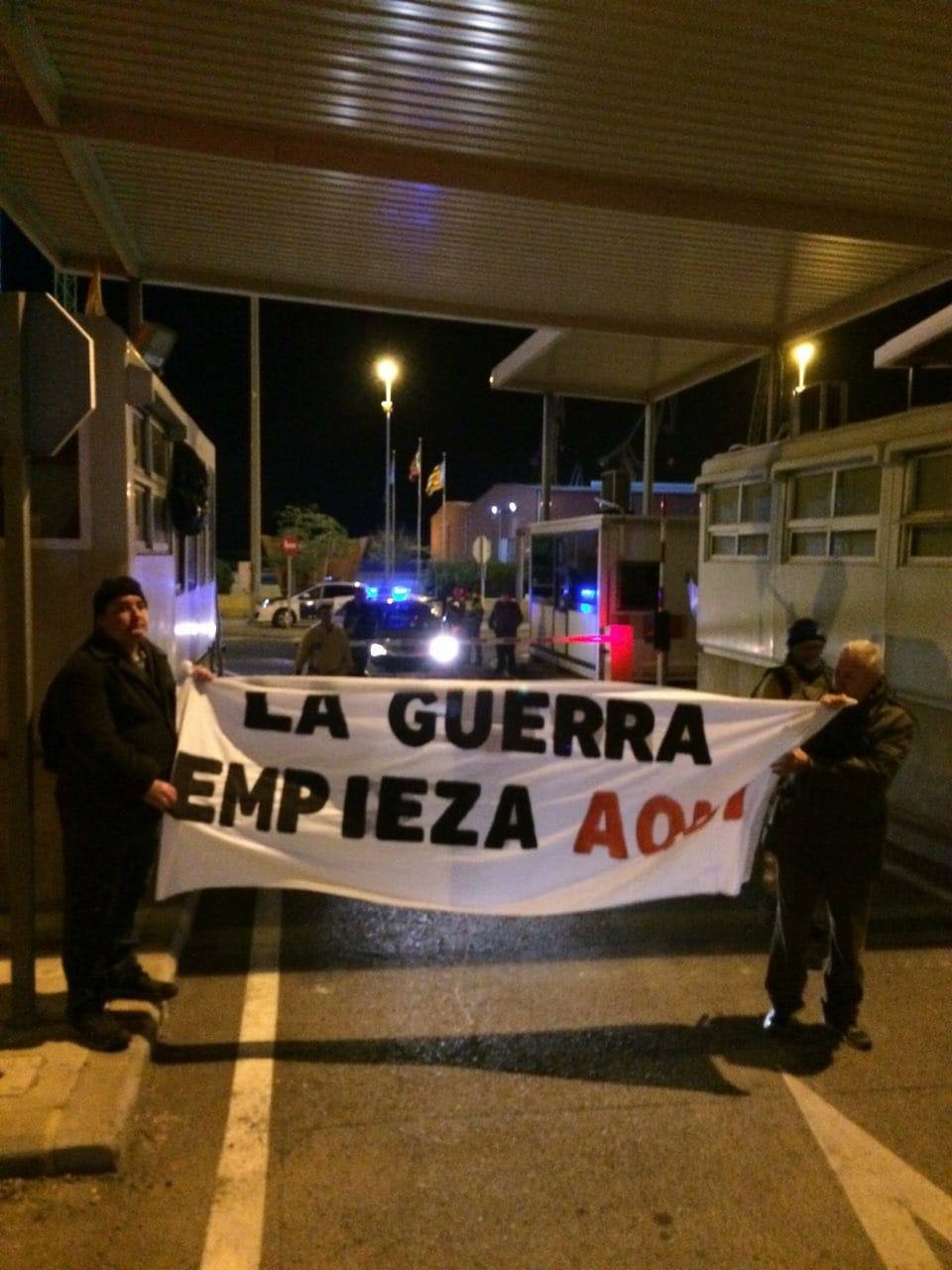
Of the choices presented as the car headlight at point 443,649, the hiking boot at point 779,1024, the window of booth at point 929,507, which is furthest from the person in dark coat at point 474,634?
the hiking boot at point 779,1024

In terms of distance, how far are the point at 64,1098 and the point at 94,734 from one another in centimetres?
134

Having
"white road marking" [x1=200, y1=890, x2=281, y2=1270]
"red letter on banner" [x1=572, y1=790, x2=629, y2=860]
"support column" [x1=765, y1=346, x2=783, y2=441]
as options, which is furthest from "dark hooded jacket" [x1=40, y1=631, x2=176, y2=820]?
"support column" [x1=765, y1=346, x2=783, y2=441]

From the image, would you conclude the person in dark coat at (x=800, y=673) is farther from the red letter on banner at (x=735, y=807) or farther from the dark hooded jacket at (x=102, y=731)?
the dark hooded jacket at (x=102, y=731)

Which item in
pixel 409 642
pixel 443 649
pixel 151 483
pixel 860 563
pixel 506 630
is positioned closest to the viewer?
pixel 151 483

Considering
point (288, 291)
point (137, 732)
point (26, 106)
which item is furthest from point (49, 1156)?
point (288, 291)

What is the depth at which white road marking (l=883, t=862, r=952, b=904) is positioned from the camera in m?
6.83

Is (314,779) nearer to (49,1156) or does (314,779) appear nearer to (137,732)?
(137,732)

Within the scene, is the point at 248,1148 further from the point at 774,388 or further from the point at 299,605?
the point at 299,605

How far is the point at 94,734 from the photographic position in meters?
4.21

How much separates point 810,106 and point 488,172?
230cm

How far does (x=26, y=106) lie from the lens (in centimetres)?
695

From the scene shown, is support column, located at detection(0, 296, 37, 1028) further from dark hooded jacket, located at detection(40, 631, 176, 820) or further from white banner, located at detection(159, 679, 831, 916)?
white banner, located at detection(159, 679, 831, 916)

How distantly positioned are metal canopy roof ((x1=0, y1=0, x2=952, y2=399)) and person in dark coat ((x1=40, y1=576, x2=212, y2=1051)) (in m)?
3.73

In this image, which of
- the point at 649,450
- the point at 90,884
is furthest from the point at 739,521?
the point at 649,450
